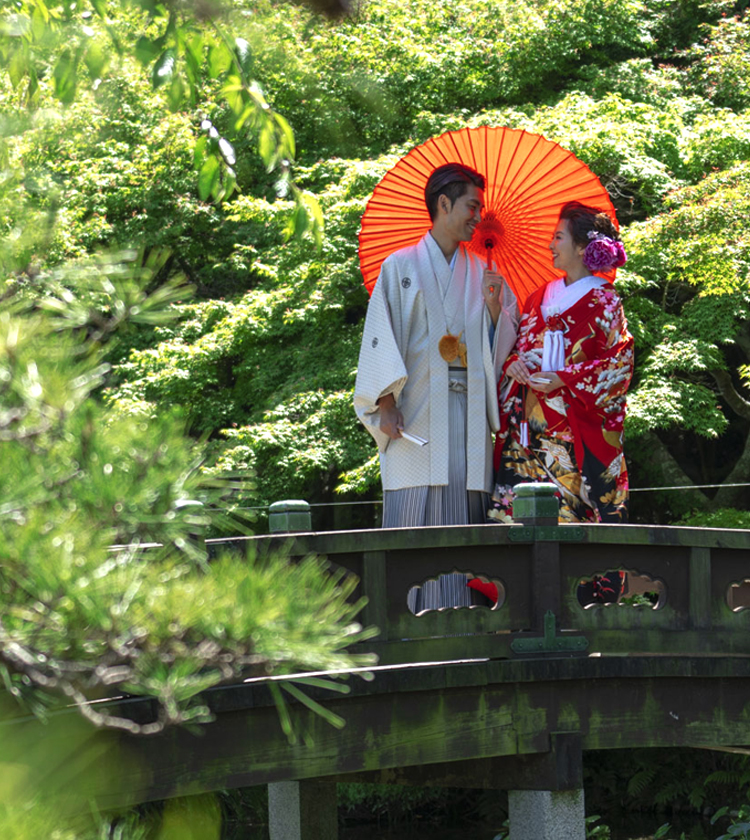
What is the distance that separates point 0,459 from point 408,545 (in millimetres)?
3158

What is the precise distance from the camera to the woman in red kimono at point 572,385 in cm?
491

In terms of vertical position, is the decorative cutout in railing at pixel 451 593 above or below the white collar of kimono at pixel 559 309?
below

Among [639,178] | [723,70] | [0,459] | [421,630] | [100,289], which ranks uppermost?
[723,70]

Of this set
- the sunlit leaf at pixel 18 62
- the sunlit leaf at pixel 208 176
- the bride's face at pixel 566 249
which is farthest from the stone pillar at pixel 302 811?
the sunlit leaf at pixel 18 62

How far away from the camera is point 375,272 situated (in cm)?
520

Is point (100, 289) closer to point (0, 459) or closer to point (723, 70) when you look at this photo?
point (0, 459)

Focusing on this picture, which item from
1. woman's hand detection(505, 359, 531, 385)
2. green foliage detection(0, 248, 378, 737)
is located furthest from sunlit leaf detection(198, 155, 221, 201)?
woman's hand detection(505, 359, 531, 385)

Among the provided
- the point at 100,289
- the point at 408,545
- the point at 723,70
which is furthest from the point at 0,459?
the point at 723,70

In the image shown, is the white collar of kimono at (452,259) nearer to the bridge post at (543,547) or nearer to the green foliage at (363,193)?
the bridge post at (543,547)

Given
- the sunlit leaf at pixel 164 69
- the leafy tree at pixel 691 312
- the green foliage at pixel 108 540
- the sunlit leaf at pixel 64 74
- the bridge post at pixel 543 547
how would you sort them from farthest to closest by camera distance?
1. the leafy tree at pixel 691 312
2. the bridge post at pixel 543 547
3. the sunlit leaf at pixel 64 74
4. the sunlit leaf at pixel 164 69
5. the green foliage at pixel 108 540

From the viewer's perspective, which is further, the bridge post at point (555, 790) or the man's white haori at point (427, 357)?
the man's white haori at point (427, 357)

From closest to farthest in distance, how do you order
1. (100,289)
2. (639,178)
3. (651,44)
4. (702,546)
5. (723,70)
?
(100,289)
(702,546)
(639,178)
(723,70)
(651,44)

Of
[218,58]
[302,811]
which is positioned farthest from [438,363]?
[302,811]

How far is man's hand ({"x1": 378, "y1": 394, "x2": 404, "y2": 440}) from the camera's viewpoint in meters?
4.81
